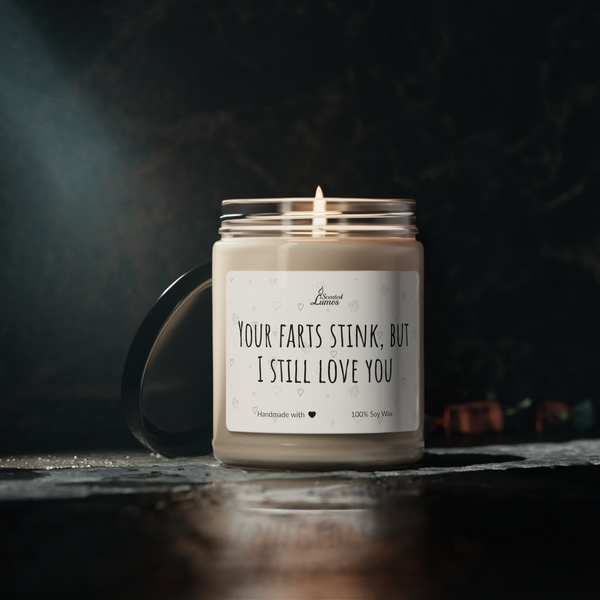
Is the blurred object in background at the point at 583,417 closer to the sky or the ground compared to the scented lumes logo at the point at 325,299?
closer to the ground

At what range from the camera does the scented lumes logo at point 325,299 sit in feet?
2.09

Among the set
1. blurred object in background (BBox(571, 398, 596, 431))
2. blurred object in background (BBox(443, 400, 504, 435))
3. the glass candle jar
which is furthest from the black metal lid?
blurred object in background (BBox(571, 398, 596, 431))

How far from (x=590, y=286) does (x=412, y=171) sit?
Result: 8.3 inches

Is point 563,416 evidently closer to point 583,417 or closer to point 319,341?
point 583,417

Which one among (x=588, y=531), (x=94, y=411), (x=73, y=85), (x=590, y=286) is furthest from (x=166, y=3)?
(x=588, y=531)

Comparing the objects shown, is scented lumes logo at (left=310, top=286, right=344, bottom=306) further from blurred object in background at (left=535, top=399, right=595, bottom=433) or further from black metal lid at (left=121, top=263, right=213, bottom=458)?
blurred object in background at (left=535, top=399, right=595, bottom=433)

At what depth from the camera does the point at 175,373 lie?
75cm

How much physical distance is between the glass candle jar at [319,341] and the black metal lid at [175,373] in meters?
0.08

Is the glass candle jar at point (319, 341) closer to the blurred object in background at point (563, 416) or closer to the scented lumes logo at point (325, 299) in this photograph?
the scented lumes logo at point (325, 299)

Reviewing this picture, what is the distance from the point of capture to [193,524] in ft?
1.70

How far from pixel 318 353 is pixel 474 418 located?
0.30 meters

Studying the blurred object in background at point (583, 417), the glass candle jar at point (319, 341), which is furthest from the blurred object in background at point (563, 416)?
the glass candle jar at point (319, 341)

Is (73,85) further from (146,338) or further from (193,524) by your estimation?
(193,524)

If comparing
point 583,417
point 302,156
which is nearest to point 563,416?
point 583,417
